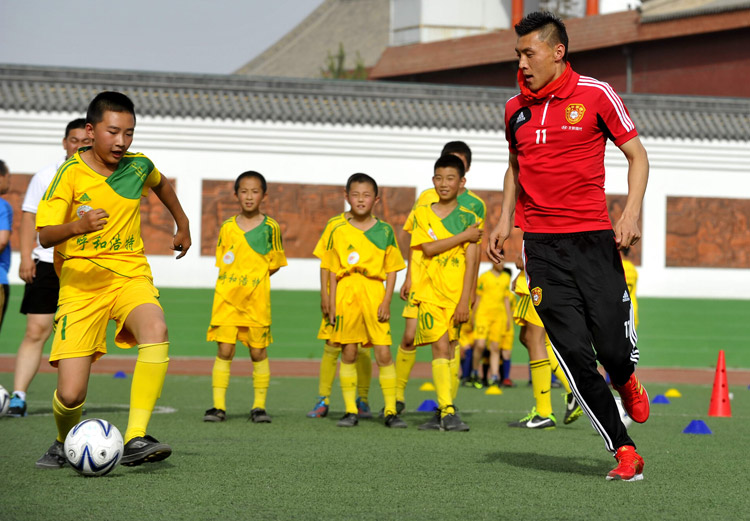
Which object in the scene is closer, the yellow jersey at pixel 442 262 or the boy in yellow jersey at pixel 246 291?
the yellow jersey at pixel 442 262

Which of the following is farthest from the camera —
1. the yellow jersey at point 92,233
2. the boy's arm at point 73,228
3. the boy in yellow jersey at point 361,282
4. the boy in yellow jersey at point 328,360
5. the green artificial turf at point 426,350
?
the green artificial turf at point 426,350

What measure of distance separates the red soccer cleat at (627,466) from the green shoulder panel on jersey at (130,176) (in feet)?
9.08

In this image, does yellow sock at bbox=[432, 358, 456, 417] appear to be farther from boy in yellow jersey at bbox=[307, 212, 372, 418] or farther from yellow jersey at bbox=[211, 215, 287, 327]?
yellow jersey at bbox=[211, 215, 287, 327]

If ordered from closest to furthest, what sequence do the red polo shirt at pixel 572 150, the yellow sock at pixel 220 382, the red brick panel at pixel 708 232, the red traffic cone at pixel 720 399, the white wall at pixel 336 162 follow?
the red polo shirt at pixel 572 150 → the yellow sock at pixel 220 382 → the red traffic cone at pixel 720 399 → the white wall at pixel 336 162 → the red brick panel at pixel 708 232

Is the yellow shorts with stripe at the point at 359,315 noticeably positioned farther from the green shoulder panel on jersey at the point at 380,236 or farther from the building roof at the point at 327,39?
the building roof at the point at 327,39

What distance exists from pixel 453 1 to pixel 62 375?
36.6 metres

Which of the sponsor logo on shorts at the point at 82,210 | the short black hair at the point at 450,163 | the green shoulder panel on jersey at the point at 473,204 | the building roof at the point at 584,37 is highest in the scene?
the building roof at the point at 584,37

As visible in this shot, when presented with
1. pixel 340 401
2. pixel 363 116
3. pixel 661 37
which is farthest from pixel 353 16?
pixel 340 401

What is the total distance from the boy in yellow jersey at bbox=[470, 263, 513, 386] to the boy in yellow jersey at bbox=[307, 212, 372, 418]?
4.20 meters

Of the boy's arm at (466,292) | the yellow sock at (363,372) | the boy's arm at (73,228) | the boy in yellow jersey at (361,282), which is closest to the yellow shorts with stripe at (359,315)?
the boy in yellow jersey at (361,282)

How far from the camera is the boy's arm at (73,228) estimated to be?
514cm

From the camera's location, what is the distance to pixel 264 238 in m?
8.91

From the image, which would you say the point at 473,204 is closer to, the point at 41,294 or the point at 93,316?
the point at 41,294

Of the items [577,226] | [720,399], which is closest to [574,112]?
[577,226]
